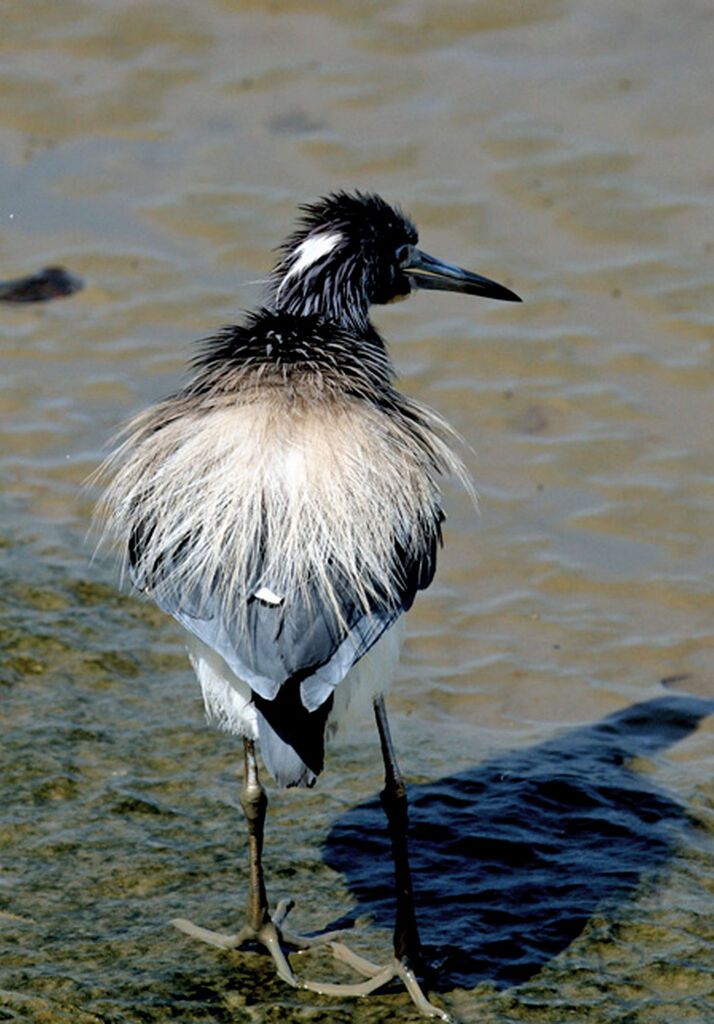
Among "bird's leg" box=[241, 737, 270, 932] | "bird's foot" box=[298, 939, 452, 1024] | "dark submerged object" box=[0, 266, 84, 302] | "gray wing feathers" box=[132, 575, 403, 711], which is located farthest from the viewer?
"dark submerged object" box=[0, 266, 84, 302]

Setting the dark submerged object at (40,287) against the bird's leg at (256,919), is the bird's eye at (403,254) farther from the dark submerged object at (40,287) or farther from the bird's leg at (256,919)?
the dark submerged object at (40,287)

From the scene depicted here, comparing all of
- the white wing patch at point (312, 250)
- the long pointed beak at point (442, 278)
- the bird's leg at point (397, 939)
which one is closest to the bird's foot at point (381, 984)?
the bird's leg at point (397, 939)

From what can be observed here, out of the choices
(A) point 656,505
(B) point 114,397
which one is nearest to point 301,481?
(A) point 656,505

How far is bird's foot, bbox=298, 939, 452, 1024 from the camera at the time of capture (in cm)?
439

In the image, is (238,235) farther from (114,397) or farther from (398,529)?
(398,529)

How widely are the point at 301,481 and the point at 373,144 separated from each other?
6.35m

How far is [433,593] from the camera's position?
24.0ft

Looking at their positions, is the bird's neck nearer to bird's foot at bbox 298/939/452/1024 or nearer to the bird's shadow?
the bird's shadow

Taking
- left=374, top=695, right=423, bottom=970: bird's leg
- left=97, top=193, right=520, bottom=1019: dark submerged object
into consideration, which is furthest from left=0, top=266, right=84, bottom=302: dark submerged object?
left=374, top=695, right=423, bottom=970: bird's leg

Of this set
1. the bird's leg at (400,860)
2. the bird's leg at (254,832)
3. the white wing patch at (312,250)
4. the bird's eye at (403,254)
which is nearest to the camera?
the bird's leg at (400,860)

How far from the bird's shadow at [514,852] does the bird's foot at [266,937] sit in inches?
7.5

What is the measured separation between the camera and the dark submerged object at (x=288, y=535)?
4.17m

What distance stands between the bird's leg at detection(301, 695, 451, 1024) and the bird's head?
1.35 metres

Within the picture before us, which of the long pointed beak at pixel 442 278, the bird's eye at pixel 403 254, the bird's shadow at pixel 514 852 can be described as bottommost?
the bird's shadow at pixel 514 852
